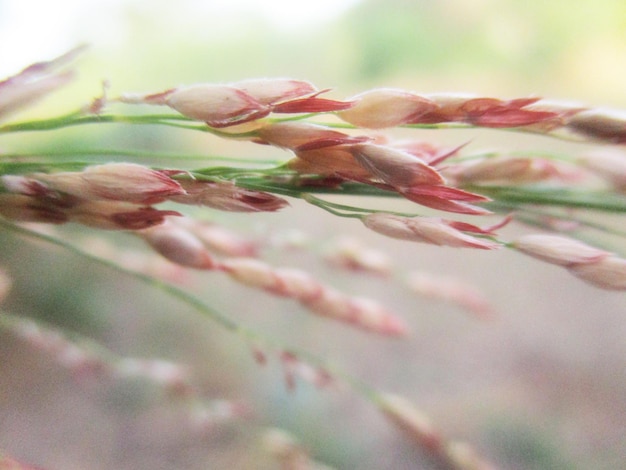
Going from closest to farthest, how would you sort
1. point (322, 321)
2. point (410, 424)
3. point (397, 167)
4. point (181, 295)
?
point (397, 167) < point (181, 295) < point (410, 424) < point (322, 321)

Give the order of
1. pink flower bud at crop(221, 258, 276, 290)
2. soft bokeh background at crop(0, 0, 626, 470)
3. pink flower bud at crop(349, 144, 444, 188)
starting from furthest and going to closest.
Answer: soft bokeh background at crop(0, 0, 626, 470), pink flower bud at crop(221, 258, 276, 290), pink flower bud at crop(349, 144, 444, 188)

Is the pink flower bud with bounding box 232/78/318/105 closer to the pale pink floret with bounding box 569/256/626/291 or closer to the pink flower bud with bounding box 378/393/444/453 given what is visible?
the pale pink floret with bounding box 569/256/626/291

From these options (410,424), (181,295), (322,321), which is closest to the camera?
(181,295)

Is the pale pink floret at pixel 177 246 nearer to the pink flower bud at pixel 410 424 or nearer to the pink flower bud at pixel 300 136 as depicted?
the pink flower bud at pixel 300 136

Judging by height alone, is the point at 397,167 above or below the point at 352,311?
above

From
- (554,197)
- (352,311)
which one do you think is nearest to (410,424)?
Answer: (352,311)

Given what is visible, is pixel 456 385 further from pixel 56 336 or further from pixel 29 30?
pixel 29 30

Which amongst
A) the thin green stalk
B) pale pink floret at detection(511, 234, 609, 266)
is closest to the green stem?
pale pink floret at detection(511, 234, 609, 266)

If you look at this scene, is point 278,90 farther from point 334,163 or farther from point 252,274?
point 252,274
